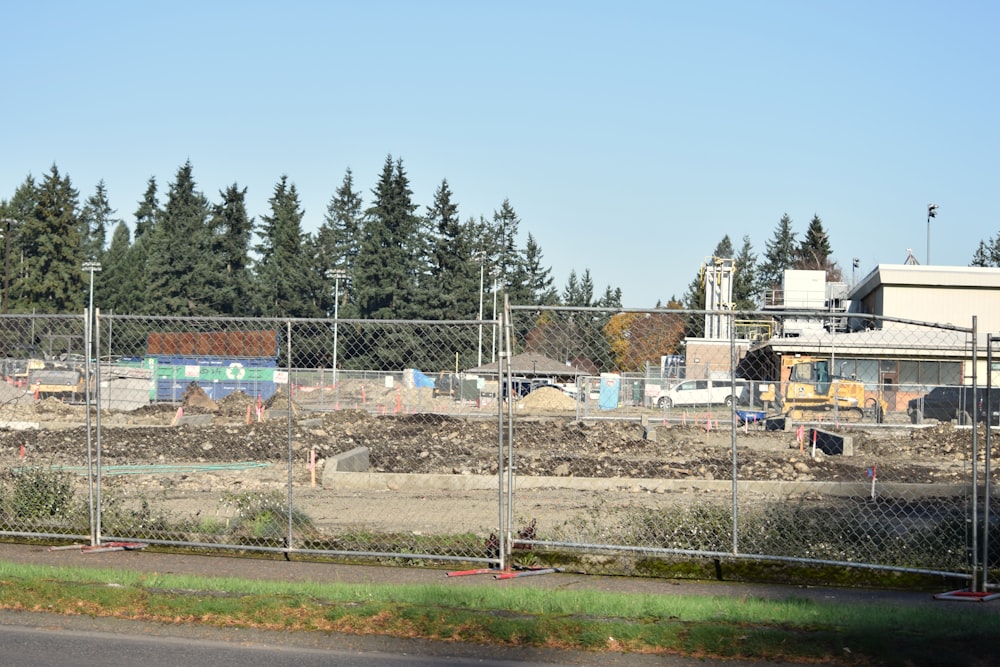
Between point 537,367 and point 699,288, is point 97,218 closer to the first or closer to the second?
point 699,288

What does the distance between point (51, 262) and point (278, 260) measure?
19314 mm

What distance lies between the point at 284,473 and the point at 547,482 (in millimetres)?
5519

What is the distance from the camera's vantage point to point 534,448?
28156mm

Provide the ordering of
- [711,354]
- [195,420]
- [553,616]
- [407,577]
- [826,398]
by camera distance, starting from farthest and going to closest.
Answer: [195,420], [826,398], [711,354], [407,577], [553,616]

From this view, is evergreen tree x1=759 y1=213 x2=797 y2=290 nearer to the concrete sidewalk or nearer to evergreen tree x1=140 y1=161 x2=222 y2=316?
evergreen tree x1=140 y1=161 x2=222 y2=316

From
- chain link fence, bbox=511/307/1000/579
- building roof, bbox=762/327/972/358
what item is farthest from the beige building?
building roof, bbox=762/327/972/358

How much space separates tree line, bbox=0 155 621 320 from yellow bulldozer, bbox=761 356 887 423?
37.5m

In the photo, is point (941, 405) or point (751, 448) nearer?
point (751, 448)

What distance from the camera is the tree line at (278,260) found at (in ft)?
241

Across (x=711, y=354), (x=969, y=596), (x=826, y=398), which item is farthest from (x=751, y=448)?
(x=969, y=596)

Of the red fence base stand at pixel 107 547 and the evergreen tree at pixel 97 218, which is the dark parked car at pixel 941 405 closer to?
the red fence base stand at pixel 107 547

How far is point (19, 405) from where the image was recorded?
117ft

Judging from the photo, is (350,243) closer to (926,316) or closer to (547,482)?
(926,316)

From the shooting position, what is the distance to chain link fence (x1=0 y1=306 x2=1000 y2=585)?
10.6 metres
